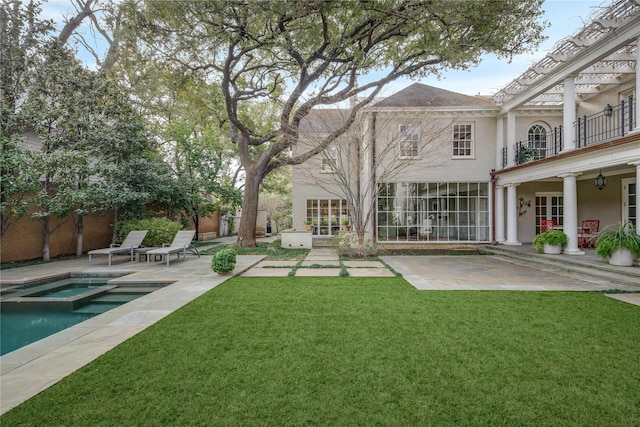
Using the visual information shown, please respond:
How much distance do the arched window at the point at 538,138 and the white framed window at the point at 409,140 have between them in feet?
16.9

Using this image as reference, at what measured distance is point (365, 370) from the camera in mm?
2932

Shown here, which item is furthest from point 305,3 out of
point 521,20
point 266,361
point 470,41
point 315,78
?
point 266,361

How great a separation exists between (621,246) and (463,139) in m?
7.00

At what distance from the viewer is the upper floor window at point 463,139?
42.8 ft

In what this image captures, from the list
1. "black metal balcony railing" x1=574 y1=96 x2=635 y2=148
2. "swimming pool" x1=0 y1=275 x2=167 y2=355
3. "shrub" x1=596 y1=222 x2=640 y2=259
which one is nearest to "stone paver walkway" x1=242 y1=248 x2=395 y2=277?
"swimming pool" x1=0 y1=275 x2=167 y2=355

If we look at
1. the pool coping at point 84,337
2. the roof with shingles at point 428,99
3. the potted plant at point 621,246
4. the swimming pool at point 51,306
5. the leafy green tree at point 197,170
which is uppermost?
the roof with shingles at point 428,99

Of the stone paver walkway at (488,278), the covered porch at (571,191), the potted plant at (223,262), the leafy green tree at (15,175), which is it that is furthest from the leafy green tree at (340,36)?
the stone paver walkway at (488,278)

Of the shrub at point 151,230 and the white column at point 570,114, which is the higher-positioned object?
the white column at point 570,114

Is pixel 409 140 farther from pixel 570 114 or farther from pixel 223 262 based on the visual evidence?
pixel 223 262

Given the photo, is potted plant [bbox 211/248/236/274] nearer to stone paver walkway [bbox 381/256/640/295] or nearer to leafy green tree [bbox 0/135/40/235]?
stone paver walkway [bbox 381/256/640/295]

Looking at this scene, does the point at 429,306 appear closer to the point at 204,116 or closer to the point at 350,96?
the point at 350,96

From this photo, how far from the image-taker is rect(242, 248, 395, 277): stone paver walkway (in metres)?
7.71

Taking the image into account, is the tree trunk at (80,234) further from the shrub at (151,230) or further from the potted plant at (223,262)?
the potted plant at (223,262)

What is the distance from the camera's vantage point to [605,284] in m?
6.47
